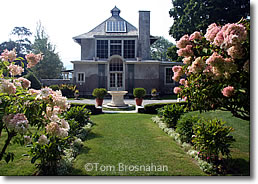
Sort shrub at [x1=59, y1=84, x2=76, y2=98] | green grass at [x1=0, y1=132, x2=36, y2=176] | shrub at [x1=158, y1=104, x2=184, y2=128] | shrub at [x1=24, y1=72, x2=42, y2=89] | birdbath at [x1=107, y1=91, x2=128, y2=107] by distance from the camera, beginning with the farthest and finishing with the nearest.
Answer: shrub at [x1=59, y1=84, x2=76, y2=98] → shrub at [x1=24, y1=72, x2=42, y2=89] → birdbath at [x1=107, y1=91, x2=128, y2=107] → shrub at [x1=158, y1=104, x2=184, y2=128] → green grass at [x1=0, y1=132, x2=36, y2=176]

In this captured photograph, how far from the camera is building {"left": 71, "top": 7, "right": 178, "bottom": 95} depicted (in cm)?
1644

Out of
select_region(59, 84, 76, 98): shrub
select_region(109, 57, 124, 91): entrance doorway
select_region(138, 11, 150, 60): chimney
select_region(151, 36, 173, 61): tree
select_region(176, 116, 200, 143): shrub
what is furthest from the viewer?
select_region(151, 36, 173, 61): tree

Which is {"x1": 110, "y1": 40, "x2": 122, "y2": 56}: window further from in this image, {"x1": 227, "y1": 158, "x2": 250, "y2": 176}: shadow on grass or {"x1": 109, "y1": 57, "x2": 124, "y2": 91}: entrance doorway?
{"x1": 227, "y1": 158, "x2": 250, "y2": 176}: shadow on grass

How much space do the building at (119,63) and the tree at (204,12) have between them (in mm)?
10367

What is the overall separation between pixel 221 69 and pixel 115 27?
52.1ft

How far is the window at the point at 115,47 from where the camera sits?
1716cm

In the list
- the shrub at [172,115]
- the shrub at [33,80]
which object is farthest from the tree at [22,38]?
the shrub at [33,80]

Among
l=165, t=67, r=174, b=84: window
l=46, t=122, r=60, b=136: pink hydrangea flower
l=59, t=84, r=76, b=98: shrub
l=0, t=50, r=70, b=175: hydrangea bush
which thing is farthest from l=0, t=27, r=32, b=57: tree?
l=165, t=67, r=174, b=84: window

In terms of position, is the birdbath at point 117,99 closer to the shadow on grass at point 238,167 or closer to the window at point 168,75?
the window at point 168,75

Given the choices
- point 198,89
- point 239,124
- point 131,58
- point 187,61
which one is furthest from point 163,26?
point 131,58

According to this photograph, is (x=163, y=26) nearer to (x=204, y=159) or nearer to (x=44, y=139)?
(x=204, y=159)

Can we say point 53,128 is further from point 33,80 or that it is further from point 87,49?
point 87,49

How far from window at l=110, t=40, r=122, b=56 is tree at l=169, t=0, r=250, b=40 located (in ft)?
38.2

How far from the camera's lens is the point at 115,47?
17.2 m
